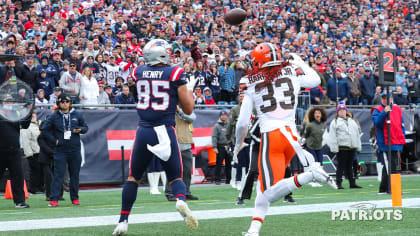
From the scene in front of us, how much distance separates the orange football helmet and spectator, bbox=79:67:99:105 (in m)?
9.64

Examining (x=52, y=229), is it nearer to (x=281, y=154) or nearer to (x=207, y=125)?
(x=281, y=154)

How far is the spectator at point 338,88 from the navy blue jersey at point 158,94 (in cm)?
1380

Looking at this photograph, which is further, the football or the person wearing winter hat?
the person wearing winter hat

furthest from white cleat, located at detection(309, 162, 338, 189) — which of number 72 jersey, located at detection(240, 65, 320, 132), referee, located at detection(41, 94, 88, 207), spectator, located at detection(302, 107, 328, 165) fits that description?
spectator, located at detection(302, 107, 328, 165)

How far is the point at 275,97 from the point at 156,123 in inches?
50.1

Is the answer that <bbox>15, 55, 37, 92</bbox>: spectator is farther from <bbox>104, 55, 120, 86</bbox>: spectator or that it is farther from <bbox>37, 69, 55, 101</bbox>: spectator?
<bbox>104, 55, 120, 86</bbox>: spectator

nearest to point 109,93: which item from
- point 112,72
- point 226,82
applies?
point 112,72

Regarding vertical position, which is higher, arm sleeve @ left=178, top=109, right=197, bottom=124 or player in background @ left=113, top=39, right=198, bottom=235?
player in background @ left=113, top=39, right=198, bottom=235

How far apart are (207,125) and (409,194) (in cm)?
675

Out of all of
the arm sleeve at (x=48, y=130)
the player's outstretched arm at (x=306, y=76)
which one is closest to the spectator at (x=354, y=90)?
the arm sleeve at (x=48, y=130)

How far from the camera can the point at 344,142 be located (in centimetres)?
1509

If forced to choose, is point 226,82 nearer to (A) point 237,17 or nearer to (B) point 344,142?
(B) point 344,142

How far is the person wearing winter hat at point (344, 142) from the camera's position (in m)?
14.8

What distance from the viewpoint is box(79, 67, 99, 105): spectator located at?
1603 centimetres
